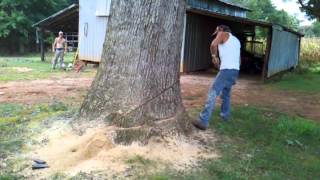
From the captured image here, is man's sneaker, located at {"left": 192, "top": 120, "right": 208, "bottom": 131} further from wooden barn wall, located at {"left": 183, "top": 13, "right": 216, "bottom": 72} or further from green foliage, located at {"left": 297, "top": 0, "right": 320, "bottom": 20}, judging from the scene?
green foliage, located at {"left": 297, "top": 0, "right": 320, "bottom": 20}

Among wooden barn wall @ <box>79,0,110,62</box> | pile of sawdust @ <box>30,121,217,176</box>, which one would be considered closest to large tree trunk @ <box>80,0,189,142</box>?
pile of sawdust @ <box>30,121,217,176</box>

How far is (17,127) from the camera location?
6926mm

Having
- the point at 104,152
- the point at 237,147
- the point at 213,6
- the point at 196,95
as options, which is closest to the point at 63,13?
the point at 213,6

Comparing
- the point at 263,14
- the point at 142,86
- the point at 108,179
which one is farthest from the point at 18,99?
the point at 263,14

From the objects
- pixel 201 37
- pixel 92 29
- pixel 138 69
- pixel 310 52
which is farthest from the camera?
pixel 310 52

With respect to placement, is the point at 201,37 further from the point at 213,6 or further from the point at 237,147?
the point at 237,147

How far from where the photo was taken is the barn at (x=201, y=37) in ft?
56.7

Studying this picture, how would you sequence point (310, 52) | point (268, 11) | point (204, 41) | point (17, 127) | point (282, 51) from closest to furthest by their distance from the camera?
point (17, 127), point (282, 51), point (204, 41), point (310, 52), point (268, 11)

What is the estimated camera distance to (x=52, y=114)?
7.50 meters

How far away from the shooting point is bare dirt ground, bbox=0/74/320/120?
10.3 m

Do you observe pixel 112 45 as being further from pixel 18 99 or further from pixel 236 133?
pixel 18 99

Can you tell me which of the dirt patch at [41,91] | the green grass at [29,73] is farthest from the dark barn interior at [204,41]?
the dirt patch at [41,91]

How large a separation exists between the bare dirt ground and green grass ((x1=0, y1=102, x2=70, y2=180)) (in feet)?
3.56

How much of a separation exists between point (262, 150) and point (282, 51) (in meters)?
13.5
